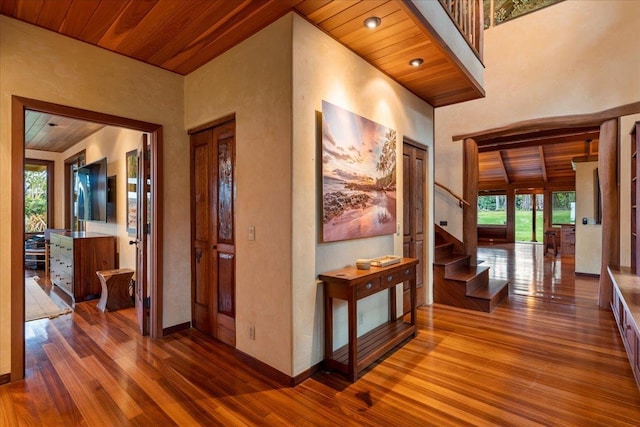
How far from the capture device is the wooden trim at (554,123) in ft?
14.3

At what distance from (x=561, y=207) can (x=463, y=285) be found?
32.9ft

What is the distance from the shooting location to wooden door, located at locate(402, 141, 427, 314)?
3992 millimetres

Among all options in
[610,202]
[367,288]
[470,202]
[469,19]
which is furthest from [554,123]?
[367,288]

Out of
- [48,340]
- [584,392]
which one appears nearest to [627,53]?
[584,392]

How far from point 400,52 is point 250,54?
54.4 inches

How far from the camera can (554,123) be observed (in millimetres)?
4859

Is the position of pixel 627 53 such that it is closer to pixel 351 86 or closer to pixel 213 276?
pixel 351 86

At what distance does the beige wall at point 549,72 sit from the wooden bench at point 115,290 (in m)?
5.00

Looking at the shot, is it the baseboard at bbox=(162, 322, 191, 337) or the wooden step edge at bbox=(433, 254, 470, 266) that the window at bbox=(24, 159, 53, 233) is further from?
the wooden step edge at bbox=(433, 254, 470, 266)

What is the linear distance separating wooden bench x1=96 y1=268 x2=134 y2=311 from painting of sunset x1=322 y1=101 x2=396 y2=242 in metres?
3.16

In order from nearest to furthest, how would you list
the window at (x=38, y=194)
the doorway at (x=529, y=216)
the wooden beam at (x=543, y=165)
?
the window at (x=38, y=194) → the wooden beam at (x=543, y=165) → the doorway at (x=529, y=216)

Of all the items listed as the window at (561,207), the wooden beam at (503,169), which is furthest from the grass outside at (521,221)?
the wooden beam at (503,169)

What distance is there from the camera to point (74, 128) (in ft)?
17.4

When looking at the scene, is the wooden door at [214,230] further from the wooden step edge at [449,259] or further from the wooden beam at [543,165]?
the wooden beam at [543,165]
